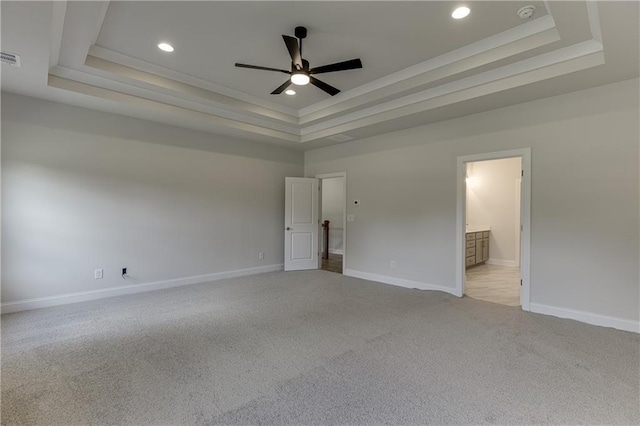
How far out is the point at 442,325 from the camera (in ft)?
10.7

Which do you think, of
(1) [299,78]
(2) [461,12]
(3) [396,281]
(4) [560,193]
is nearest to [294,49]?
(1) [299,78]

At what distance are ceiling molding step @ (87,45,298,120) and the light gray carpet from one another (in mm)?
2929

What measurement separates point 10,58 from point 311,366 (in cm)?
387

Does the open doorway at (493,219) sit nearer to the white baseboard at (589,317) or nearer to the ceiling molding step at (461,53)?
the white baseboard at (589,317)

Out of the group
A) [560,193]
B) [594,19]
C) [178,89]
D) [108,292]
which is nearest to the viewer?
[594,19]

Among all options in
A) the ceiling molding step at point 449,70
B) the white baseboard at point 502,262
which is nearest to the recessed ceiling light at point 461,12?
the ceiling molding step at point 449,70

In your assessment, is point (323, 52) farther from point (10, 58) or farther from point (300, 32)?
point (10, 58)

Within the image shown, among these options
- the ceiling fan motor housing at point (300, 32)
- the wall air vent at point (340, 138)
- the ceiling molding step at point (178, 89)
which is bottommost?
the wall air vent at point (340, 138)

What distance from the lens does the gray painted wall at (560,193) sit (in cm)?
318

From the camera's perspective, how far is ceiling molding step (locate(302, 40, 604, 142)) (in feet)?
9.37

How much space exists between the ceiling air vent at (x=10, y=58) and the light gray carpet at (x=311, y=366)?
103 inches

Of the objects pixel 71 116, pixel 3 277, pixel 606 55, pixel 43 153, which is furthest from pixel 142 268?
pixel 606 55

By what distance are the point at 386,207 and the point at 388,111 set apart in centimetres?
168

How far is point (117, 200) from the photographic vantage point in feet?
14.3
